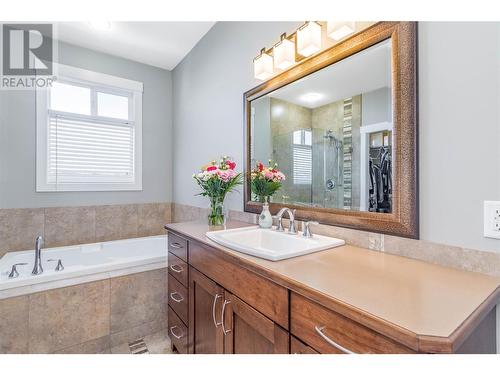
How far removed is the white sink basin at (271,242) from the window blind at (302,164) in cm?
34

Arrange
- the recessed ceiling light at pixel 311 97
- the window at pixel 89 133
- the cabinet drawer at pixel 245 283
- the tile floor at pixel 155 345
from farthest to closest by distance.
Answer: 1. the window at pixel 89 133
2. the tile floor at pixel 155 345
3. the recessed ceiling light at pixel 311 97
4. the cabinet drawer at pixel 245 283

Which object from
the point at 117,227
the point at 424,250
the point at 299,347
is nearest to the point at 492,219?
the point at 424,250

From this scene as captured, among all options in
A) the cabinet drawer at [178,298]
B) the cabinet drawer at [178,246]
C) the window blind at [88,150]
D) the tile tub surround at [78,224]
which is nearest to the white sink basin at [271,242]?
the cabinet drawer at [178,246]

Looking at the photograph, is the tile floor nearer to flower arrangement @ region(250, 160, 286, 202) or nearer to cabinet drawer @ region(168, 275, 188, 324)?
cabinet drawer @ region(168, 275, 188, 324)

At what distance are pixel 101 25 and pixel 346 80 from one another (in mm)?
2230

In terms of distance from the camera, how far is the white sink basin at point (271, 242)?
105cm

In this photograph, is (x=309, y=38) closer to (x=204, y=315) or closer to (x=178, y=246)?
(x=178, y=246)

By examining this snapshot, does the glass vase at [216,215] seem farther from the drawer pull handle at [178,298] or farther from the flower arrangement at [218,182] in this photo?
the drawer pull handle at [178,298]

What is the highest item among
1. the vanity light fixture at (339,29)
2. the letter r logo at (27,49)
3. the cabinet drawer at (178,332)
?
the letter r logo at (27,49)

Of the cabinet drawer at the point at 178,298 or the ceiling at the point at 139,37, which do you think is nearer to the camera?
the cabinet drawer at the point at 178,298

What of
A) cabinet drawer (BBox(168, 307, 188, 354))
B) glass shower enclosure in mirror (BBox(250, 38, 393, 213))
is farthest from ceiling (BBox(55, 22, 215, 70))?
cabinet drawer (BBox(168, 307, 188, 354))

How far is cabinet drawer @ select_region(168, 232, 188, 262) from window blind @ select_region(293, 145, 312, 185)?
31.6 inches

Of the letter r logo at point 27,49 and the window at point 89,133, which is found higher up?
the letter r logo at point 27,49
